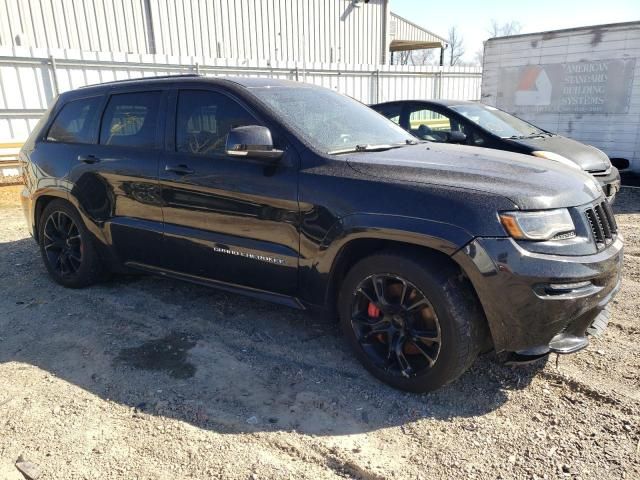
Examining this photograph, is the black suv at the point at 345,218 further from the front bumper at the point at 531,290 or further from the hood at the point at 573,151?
the hood at the point at 573,151

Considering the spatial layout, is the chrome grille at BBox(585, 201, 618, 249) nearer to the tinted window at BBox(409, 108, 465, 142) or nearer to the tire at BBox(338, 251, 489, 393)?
the tire at BBox(338, 251, 489, 393)

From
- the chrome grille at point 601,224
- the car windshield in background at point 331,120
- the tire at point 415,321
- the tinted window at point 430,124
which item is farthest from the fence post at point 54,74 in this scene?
the chrome grille at point 601,224

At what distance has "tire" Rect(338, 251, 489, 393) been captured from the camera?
2750mm

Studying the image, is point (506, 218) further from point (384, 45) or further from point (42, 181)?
point (384, 45)

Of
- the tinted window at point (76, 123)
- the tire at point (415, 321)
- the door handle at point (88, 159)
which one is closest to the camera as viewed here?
the tire at point (415, 321)

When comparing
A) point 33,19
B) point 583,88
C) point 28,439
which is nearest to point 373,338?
point 28,439

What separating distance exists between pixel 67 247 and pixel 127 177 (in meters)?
1.22

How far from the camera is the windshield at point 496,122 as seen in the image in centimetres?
726

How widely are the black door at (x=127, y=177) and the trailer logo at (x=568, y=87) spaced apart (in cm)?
898

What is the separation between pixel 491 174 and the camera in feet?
9.50

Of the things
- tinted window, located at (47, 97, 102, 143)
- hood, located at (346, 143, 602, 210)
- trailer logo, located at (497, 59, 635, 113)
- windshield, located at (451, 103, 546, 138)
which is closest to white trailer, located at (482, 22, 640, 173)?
trailer logo, located at (497, 59, 635, 113)

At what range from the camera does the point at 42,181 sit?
4.70 m

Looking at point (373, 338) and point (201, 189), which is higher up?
point (201, 189)

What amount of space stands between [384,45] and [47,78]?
15.6 metres
